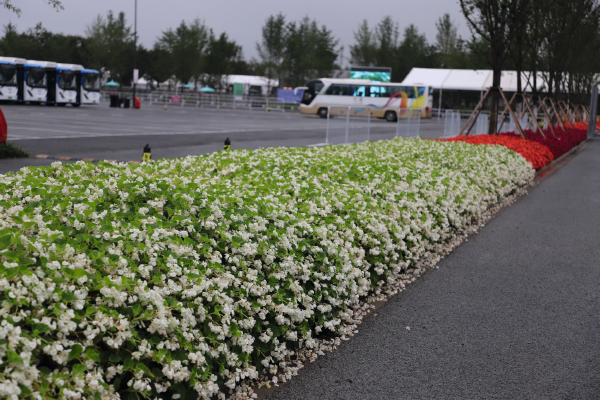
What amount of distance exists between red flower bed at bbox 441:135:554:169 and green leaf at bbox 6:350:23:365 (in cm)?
1372

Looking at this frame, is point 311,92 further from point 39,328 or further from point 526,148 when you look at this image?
point 39,328

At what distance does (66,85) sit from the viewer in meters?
40.4

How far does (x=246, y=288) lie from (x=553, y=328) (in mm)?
2539

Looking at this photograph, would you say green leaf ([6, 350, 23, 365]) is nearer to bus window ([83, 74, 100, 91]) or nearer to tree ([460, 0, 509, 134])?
tree ([460, 0, 509, 134])

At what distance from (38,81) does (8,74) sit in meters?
2.30

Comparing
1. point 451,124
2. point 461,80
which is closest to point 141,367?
point 451,124

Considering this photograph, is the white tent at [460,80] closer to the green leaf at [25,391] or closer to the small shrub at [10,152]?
the small shrub at [10,152]

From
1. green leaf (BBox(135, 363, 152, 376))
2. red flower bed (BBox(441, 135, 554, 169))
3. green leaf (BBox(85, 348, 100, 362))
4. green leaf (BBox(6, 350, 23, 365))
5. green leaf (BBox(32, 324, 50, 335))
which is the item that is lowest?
green leaf (BBox(135, 363, 152, 376))

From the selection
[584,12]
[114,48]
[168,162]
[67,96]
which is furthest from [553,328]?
[114,48]

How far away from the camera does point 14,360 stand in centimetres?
218

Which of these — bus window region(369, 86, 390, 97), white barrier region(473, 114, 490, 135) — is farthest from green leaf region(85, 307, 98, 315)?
bus window region(369, 86, 390, 97)

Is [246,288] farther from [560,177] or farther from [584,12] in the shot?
[584,12]

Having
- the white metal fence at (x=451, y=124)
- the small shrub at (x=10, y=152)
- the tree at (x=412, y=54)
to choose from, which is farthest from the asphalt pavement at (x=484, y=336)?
the tree at (x=412, y=54)

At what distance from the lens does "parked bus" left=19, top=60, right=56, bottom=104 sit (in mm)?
38300
